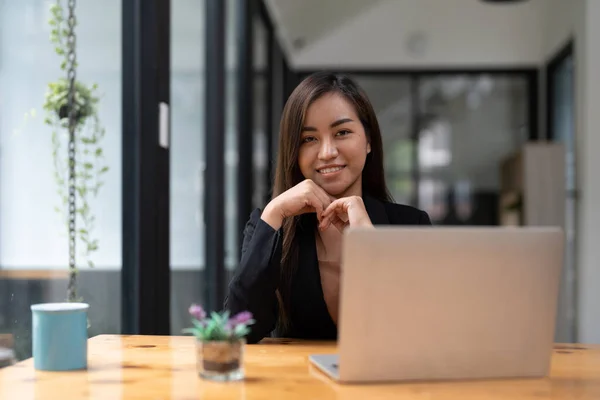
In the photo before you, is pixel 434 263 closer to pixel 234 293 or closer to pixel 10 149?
pixel 234 293

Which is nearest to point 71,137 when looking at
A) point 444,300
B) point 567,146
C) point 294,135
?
point 294,135

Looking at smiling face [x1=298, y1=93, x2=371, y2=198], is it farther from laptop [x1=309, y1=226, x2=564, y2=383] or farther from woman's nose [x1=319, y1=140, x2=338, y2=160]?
laptop [x1=309, y1=226, x2=564, y2=383]

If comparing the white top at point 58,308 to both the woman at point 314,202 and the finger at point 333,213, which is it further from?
the finger at point 333,213

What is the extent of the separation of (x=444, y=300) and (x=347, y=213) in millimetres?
629

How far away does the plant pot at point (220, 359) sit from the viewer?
3.55ft

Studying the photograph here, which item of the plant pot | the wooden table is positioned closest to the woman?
the wooden table

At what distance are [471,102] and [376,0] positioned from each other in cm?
138

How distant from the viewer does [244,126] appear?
4.65 metres

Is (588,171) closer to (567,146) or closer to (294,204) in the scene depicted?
(567,146)

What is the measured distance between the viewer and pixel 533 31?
23.6 ft

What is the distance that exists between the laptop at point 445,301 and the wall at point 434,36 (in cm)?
643

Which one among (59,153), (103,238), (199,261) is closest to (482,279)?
(59,153)

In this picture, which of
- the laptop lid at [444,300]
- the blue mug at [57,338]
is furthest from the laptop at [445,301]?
the blue mug at [57,338]

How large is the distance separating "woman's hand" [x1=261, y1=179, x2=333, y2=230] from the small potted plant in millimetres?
561
